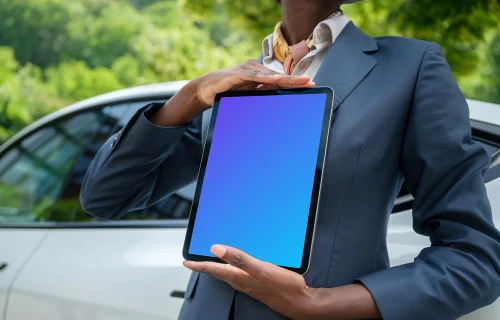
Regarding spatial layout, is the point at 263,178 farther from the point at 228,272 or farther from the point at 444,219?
the point at 444,219

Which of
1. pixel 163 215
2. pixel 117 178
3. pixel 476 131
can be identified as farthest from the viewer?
pixel 163 215

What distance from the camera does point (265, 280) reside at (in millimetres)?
1188

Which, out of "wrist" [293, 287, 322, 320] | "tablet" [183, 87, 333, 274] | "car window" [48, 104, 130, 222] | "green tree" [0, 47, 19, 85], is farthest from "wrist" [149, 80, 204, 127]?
"green tree" [0, 47, 19, 85]

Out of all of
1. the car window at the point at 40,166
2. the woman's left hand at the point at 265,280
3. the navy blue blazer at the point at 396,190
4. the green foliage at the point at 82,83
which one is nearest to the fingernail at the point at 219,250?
the woman's left hand at the point at 265,280

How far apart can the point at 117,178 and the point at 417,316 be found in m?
0.82

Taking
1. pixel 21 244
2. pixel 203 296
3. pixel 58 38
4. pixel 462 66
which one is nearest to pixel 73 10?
pixel 58 38

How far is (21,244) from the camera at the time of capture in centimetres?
291

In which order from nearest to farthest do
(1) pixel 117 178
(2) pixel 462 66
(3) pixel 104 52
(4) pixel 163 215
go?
1. (1) pixel 117 178
2. (4) pixel 163 215
3. (2) pixel 462 66
4. (3) pixel 104 52

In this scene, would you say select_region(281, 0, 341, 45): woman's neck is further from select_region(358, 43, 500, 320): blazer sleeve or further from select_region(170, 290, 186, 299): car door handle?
select_region(170, 290, 186, 299): car door handle

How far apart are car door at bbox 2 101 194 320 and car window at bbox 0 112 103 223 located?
0.06 m

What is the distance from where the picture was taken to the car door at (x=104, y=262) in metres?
2.40

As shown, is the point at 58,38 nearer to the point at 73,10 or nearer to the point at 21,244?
the point at 73,10

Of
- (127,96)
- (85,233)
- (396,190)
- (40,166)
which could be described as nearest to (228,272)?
(396,190)

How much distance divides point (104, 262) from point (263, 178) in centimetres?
144
